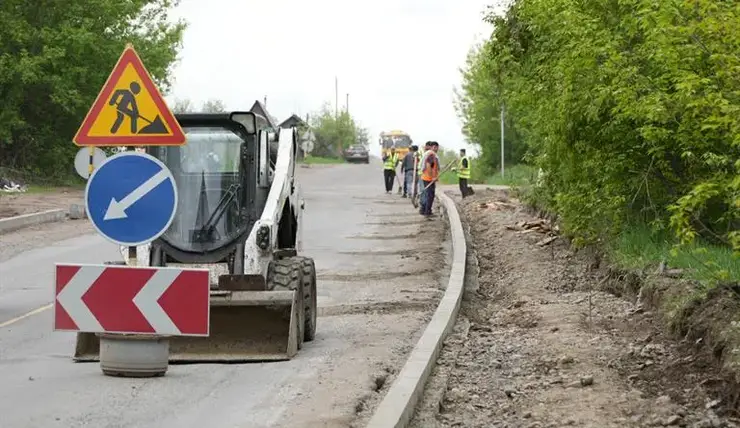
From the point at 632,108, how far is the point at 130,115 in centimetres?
511

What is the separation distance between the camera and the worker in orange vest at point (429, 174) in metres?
29.3

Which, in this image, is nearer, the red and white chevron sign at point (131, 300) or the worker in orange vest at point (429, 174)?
the red and white chevron sign at point (131, 300)

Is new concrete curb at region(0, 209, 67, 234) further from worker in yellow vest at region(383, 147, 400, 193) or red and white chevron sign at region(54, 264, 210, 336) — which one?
red and white chevron sign at region(54, 264, 210, 336)

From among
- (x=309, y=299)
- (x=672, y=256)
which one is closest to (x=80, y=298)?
(x=309, y=299)

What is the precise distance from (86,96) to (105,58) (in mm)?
1417

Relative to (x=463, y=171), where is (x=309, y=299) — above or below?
below

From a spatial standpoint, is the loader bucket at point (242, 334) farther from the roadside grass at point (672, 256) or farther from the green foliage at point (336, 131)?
the green foliage at point (336, 131)

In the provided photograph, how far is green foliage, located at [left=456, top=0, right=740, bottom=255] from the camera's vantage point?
9.76m

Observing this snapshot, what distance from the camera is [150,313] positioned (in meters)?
9.87

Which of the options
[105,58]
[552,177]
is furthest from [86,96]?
[552,177]

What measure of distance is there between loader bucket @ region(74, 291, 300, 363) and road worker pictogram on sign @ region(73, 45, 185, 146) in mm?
2429

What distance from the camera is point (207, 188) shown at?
40.5ft

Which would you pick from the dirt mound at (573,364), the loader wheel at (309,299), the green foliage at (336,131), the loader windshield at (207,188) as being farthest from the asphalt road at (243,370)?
the green foliage at (336,131)

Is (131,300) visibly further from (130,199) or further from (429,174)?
(429,174)
